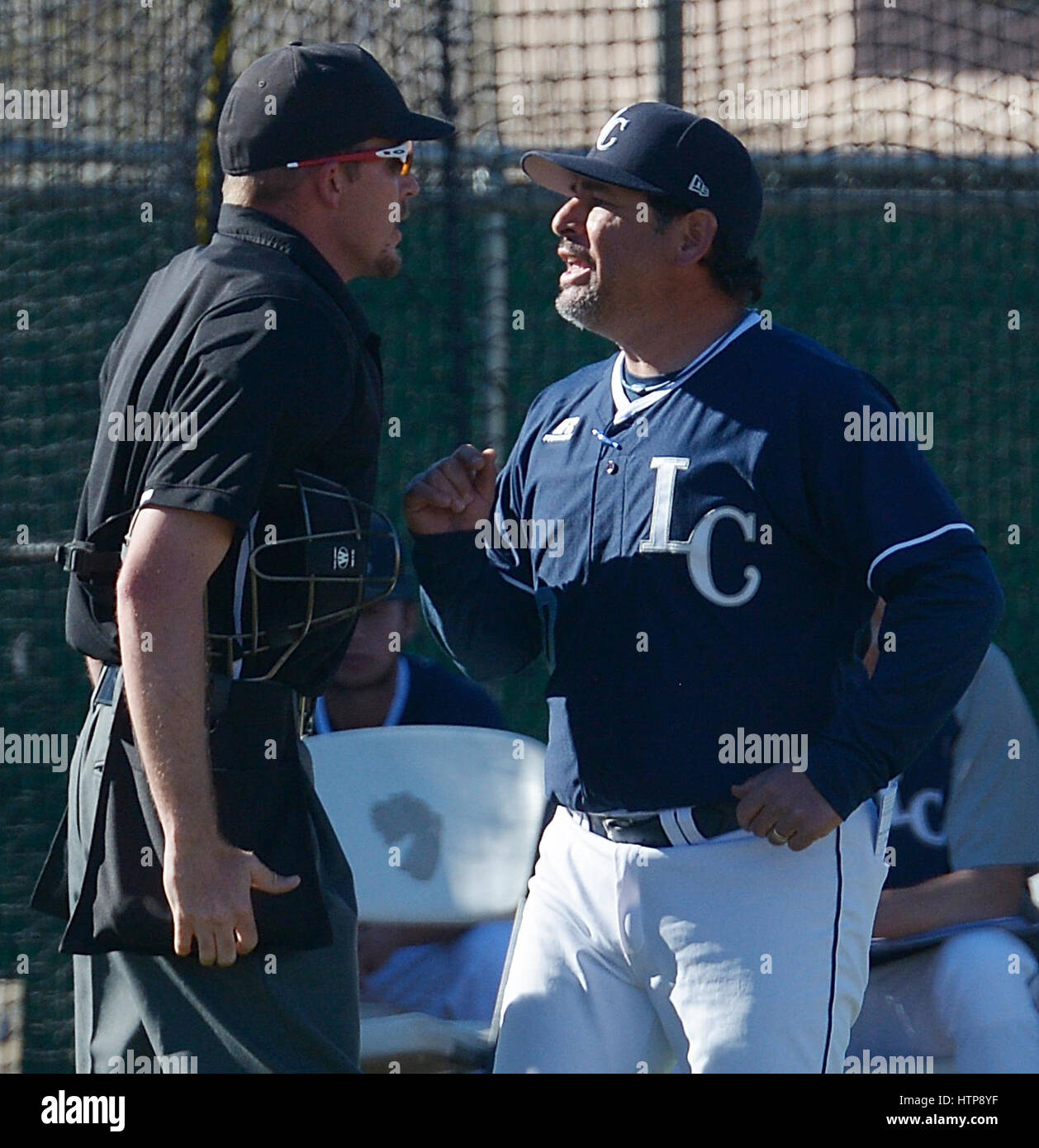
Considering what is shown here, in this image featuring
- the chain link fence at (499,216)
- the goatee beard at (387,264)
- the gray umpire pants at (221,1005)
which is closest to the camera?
the gray umpire pants at (221,1005)

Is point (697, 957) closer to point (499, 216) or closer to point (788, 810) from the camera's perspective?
point (788, 810)

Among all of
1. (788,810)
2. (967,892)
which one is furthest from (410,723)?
(788,810)

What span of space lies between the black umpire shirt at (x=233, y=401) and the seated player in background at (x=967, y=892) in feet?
5.74

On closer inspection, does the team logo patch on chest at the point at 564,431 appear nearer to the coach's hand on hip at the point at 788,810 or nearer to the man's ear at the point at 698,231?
the man's ear at the point at 698,231

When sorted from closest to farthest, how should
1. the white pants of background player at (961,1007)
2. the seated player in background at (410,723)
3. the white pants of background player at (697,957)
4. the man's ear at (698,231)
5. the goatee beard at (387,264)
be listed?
the white pants of background player at (697,957)
the goatee beard at (387,264)
the man's ear at (698,231)
the white pants of background player at (961,1007)
the seated player in background at (410,723)

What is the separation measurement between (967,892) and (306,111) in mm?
2308

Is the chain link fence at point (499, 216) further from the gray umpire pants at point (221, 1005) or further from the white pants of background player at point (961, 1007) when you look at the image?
the gray umpire pants at point (221, 1005)

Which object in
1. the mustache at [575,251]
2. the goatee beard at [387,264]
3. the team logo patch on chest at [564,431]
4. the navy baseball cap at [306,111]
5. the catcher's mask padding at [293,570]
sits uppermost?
the navy baseball cap at [306,111]

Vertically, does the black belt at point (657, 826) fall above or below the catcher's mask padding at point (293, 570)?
below

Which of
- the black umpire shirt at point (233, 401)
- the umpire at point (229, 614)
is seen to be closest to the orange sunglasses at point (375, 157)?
the umpire at point (229, 614)

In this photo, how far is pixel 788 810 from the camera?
256 cm

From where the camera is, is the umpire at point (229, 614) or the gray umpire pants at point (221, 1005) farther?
the gray umpire pants at point (221, 1005)

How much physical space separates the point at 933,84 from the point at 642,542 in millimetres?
2948

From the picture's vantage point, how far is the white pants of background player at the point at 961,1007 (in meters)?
3.60
